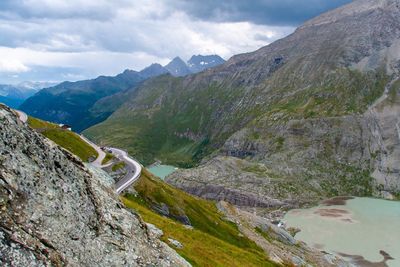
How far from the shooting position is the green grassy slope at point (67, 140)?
109 metres

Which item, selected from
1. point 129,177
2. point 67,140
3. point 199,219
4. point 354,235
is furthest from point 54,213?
point 354,235

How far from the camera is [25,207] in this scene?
68.0ft

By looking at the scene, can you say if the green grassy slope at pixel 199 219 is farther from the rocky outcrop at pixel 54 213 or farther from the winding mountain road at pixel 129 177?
the rocky outcrop at pixel 54 213

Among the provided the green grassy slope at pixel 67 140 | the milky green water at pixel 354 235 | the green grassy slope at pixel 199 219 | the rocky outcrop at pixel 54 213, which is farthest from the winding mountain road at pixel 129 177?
the milky green water at pixel 354 235

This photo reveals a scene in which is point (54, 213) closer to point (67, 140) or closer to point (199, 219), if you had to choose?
point (199, 219)

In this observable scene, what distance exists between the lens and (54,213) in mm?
22297

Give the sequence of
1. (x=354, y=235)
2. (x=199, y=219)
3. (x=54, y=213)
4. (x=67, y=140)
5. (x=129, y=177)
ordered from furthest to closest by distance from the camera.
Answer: (x=354, y=235)
(x=67, y=140)
(x=129, y=177)
(x=199, y=219)
(x=54, y=213)

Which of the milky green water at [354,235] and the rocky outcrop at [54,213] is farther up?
the rocky outcrop at [54,213]

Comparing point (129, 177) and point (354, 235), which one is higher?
point (129, 177)

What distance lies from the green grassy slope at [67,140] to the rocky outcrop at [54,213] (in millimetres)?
84342

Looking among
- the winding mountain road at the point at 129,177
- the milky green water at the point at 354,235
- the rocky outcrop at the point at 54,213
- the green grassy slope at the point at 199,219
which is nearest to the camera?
the rocky outcrop at the point at 54,213

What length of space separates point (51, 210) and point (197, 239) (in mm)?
43875

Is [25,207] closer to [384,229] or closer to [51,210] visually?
[51,210]

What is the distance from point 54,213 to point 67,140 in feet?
313
